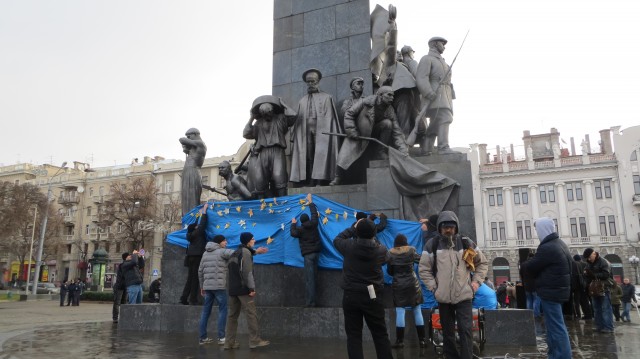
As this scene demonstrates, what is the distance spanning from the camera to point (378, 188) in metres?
9.53

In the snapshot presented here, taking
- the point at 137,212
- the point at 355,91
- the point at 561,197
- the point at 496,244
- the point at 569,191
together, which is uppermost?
the point at 569,191

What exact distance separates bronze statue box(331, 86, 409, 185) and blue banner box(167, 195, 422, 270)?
134 cm

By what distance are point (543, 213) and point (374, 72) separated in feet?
161

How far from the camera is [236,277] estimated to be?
24.2 feet

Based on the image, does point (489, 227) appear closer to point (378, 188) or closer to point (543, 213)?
point (543, 213)

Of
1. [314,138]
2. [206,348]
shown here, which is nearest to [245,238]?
[206,348]

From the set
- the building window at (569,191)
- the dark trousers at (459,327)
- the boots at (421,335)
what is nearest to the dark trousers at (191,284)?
the boots at (421,335)

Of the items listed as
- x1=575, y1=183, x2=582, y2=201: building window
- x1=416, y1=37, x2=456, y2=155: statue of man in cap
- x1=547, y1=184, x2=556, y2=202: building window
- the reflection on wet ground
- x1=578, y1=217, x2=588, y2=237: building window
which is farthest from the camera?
x1=547, y1=184, x2=556, y2=202: building window

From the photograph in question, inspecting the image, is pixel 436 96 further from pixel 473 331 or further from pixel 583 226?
pixel 583 226

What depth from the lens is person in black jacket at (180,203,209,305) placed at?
31.4 feet

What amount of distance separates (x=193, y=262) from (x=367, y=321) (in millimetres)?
5412

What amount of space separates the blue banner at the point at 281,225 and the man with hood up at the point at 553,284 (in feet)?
9.48

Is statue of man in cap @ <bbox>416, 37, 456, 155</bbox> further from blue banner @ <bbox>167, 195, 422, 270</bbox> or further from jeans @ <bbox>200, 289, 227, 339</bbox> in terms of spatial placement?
jeans @ <bbox>200, 289, 227, 339</bbox>

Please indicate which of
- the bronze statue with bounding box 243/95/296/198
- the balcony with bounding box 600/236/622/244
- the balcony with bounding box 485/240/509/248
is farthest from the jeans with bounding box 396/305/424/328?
the balcony with bounding box 600/236/622/244
